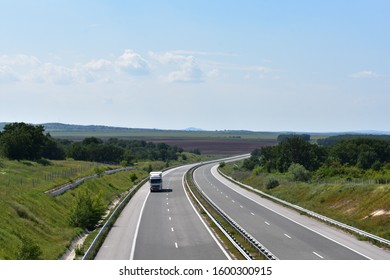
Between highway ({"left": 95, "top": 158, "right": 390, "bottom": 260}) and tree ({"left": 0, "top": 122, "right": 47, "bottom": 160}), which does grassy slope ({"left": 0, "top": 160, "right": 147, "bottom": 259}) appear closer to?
highway ({"left": 95, "top": 158, "right": 390, "bottom": 260})

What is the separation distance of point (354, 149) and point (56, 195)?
80.8 meters

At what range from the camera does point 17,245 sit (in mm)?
34000

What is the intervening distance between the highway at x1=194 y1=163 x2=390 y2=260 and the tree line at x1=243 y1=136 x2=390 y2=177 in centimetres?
5084

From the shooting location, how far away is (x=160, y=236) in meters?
41.4

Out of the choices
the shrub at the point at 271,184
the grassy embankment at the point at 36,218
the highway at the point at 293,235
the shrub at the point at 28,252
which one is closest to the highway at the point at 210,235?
the highway at the point at 293,235

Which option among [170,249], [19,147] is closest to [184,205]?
[170,249]

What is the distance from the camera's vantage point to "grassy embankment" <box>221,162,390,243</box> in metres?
46.3

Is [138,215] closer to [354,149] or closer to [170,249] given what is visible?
[170,249]

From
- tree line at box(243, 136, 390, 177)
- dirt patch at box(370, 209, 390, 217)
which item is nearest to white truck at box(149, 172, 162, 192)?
tree line at box(243, 136, 390, 177)

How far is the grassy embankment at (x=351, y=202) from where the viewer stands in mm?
46259

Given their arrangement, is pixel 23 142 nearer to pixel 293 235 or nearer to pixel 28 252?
pixel 293 235

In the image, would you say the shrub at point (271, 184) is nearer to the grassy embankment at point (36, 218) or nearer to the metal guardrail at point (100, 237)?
the grassy embankment at point (36, 218)

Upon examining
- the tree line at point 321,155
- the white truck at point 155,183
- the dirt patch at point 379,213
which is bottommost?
the white truck at point 155,183

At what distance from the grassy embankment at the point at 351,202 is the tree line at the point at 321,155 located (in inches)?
1568
